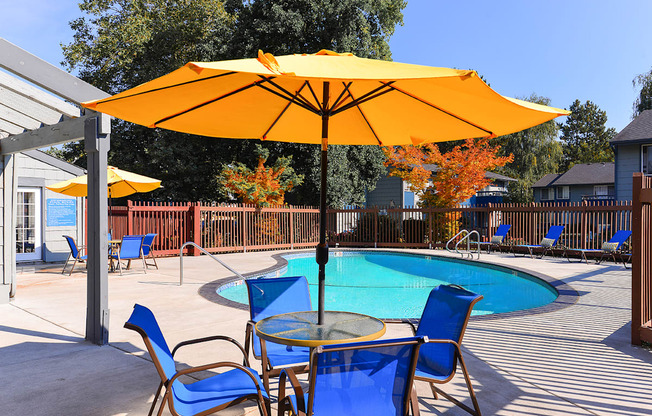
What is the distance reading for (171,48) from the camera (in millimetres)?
22891

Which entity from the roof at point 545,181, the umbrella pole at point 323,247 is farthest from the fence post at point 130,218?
the roof at point 545,181

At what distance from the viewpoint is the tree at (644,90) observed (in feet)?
97.1

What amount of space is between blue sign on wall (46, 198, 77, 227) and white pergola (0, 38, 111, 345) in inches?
289

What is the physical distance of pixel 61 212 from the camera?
1233 cm

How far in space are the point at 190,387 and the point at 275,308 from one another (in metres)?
1.12

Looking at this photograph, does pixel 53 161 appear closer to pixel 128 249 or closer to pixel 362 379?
pixel 128 249

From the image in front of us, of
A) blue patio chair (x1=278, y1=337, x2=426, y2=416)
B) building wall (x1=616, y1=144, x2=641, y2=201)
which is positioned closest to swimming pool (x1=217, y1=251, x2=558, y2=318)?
blue patio chair (x1=278, y1=337, x2=426, y2=416)

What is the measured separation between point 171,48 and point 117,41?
2.54m

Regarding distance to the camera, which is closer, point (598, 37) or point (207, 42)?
point (207, 42)

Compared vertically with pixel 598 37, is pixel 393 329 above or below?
below

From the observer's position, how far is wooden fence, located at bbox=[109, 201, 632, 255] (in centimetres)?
1332

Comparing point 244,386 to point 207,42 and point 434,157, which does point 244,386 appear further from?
point 207,42

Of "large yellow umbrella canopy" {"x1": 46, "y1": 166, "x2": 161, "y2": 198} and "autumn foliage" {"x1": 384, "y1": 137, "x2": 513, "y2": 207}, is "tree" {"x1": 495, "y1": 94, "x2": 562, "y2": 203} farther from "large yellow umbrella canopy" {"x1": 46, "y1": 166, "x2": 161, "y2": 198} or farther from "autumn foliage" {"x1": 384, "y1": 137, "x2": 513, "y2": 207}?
"large yellow umbrella canopy" {"x1": 46, "y1": 166, "x2": 161, "y2": 198}

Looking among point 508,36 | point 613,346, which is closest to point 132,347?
point 613,346
